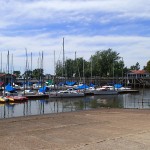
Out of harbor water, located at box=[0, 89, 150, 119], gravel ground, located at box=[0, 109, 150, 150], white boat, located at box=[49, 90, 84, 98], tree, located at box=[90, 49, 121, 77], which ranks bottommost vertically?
harbor water, located at box=[0, 89, 150, 119]

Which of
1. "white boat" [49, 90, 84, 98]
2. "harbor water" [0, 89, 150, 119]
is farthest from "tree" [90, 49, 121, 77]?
"harbor water" [0, 89, 150, 119]

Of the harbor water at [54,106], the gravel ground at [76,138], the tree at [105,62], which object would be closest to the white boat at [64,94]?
the harbor water at [54,106]

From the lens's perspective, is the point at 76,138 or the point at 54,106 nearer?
the point at 76,138

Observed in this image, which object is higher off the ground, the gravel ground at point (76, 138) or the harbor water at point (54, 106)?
the gravel ground at point (76, 138)

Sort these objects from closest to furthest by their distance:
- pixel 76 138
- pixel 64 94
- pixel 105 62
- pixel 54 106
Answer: pixel 76 138 → pixel 54 106 → pixel 64 94 → pixel 105 62

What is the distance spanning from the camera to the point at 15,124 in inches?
829

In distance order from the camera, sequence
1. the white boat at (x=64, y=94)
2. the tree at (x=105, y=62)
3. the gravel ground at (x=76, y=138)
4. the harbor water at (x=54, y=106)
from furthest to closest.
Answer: the tree at (x=105, y=62) → the white boat at (x=64, y=94) → the harbor water at (x=54, y=106) → the gravel ground at (x=76, y=138)

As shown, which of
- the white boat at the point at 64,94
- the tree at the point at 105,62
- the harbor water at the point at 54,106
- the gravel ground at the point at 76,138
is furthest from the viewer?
the tree at the point at 105,62

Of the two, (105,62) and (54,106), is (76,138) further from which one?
(105,62)

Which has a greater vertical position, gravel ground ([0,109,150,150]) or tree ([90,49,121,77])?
tree ([90,49,121,77])

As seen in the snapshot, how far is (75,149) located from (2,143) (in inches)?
135

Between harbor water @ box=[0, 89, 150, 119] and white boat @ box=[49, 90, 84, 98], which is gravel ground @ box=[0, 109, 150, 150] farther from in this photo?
white boat @ box=[49, 90, 84, 98]

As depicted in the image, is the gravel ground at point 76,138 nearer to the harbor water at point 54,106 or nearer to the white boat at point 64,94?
the harbor water at point 54,106

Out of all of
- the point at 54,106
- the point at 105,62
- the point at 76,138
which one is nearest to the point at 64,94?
the point at 54,106
